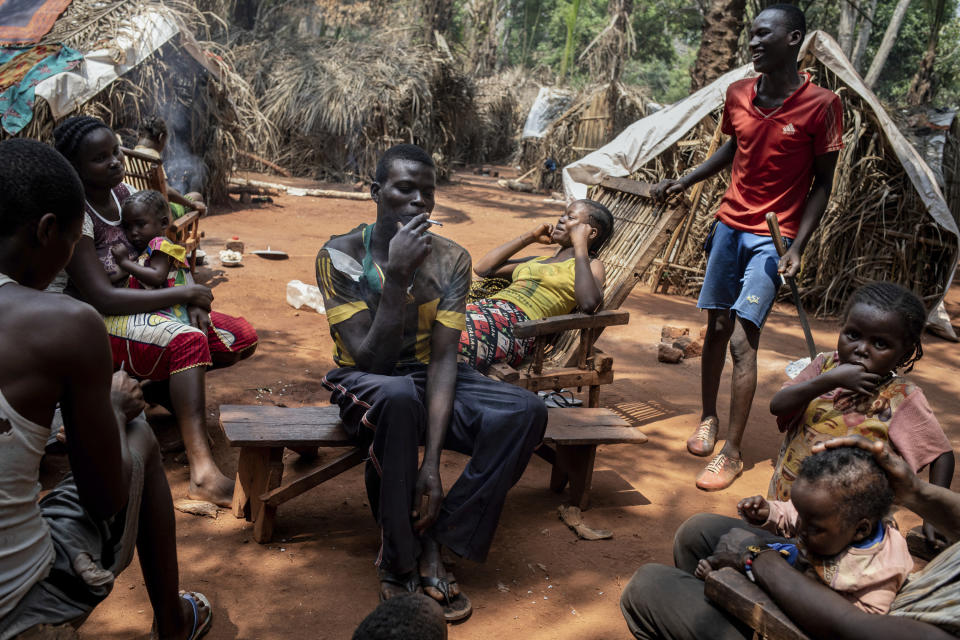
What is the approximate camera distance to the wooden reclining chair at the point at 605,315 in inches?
161

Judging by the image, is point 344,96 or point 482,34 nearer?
point 344,96

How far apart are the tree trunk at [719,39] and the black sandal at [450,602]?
8117 mm

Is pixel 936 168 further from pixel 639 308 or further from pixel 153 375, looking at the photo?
pixel 153 375

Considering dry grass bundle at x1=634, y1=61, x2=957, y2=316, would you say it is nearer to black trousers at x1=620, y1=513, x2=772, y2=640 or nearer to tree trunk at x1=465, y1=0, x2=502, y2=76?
black trousers at x1=620, y1=513, x2=772, y2=640

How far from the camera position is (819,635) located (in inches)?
67.3

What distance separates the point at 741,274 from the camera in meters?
4.16

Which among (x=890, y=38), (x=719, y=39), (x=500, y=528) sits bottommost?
(x=500, y=528)

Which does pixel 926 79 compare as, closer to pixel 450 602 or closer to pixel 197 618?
pixel 450 602

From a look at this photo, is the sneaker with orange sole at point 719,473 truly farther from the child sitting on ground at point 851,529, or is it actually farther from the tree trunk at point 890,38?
the tree trunk at point 890,38

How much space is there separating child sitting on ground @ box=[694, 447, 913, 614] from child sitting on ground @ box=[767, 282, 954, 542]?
0.65 meters

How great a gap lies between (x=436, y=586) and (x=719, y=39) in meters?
8.40

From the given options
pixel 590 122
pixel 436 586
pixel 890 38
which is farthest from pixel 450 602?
pixel 890 38

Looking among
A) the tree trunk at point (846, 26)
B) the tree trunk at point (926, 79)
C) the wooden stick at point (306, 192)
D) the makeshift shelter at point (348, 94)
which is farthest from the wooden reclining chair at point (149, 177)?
the tree trunk at point (846, 26)

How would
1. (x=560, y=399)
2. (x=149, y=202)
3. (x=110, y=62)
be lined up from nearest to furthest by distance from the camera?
(x=149, y=202), (x=560, y=399), (x=110, y=62)
